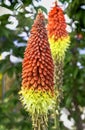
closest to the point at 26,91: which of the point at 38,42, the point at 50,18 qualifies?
the point at 38,42

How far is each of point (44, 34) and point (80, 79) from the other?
4.01 metres

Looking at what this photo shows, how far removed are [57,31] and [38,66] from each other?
1309 mm

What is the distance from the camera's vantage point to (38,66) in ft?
11.5

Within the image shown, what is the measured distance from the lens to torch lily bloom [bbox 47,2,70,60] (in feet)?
15.6

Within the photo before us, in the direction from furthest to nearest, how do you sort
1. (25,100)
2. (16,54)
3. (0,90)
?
(0,90) → (16,54) → (25,100)

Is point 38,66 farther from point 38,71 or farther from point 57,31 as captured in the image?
point 57,31

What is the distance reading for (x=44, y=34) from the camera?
3.41 metres

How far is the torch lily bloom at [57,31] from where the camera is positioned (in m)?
4.75

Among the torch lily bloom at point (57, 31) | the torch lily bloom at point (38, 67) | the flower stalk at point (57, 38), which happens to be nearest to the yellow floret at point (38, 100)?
the torch lily bloom at point (38, 67)

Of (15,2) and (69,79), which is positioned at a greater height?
(15,2)

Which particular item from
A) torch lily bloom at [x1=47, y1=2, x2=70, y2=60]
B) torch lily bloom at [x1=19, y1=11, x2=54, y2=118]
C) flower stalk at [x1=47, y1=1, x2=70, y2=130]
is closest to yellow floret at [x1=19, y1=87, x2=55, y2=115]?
torch lily bloom at [x1=19, y1=11, x2=54, y2=118]

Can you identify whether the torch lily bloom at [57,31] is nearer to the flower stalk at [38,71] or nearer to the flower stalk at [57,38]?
the flower stalk at [57,38]

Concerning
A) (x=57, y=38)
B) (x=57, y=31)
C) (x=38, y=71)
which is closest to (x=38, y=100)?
(x=38, y=71)

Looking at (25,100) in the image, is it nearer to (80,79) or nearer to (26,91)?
(26,91)
